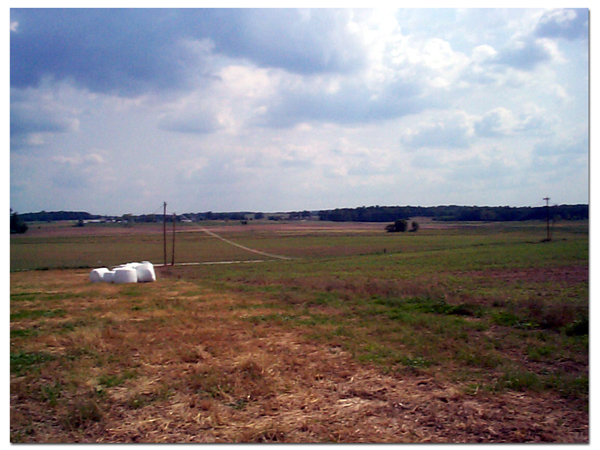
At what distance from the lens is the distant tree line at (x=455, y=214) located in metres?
45.3

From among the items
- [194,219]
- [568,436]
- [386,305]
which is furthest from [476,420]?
[194,219]

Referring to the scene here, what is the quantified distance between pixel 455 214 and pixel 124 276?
202 ft

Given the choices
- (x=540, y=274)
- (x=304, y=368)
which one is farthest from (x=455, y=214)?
(x=304, y=368)

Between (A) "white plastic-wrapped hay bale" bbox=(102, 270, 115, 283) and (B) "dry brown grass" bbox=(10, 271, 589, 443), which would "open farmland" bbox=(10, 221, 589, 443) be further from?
(A) "white plastic-wrapped hay bale" bbox=(102, 270, 115, 283)

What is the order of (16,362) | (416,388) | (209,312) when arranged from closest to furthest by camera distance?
(416,388)
(16,362)
(209,312)

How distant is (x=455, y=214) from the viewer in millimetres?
73062

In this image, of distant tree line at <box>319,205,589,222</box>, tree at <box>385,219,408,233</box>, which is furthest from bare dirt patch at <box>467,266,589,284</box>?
tree at <box>385,219,408,233</box>

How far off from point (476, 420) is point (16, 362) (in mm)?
7260

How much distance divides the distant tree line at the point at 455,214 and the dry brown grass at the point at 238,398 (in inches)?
517

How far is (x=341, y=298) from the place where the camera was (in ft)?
49.9

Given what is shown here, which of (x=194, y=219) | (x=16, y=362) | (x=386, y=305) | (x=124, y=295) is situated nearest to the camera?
(x=16, y=362)

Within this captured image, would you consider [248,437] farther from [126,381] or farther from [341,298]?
[341,298]

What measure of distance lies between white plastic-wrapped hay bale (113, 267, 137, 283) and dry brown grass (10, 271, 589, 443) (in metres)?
10.9

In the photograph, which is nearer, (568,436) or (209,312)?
(568,436)
